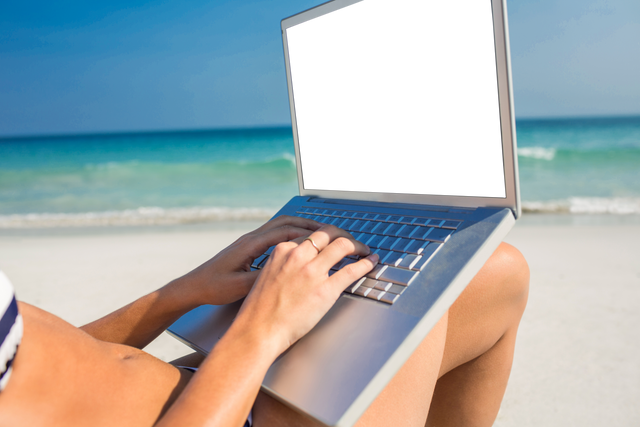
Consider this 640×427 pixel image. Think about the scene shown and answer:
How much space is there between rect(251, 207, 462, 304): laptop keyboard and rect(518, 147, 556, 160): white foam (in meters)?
9.14

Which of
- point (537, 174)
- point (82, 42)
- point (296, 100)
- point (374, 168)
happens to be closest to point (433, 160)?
point (374, 168)

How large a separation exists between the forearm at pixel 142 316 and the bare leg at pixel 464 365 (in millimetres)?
268

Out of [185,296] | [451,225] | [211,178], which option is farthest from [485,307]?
[211,178]

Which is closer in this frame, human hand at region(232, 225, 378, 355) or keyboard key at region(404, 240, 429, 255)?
human hand at region(232, 225, 378, 355)

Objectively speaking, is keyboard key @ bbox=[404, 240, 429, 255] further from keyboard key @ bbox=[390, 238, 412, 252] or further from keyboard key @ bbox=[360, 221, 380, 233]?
keyboard key @ bbox=[360, 221, 380, 233]

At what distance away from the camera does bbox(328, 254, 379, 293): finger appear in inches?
21.0

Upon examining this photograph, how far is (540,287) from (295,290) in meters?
2.01

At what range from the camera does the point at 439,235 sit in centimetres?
60

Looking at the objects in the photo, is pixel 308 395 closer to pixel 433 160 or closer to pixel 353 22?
pixel 433 160

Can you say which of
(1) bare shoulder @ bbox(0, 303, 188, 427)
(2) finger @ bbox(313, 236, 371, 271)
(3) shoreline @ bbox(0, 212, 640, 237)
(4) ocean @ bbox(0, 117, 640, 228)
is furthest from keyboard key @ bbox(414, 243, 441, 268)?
(4) ocean @ bbox(0, 117, 640, 228)

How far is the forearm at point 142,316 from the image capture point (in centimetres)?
71

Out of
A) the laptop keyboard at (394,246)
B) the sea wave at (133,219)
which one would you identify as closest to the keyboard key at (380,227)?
the laptop keyboard at (394,246)

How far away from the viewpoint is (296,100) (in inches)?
37.9

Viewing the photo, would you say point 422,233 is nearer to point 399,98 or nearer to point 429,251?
point 429,251
